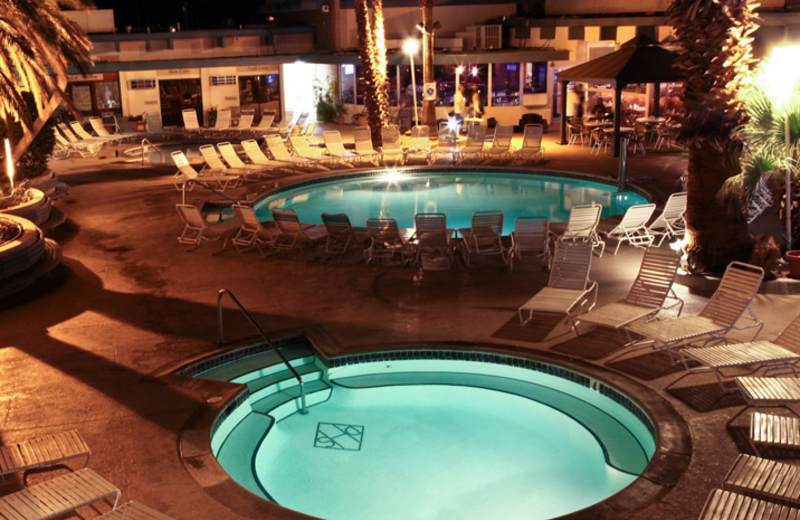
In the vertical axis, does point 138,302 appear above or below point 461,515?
above

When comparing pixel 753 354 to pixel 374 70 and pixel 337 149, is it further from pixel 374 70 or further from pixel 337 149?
pixel 374 70

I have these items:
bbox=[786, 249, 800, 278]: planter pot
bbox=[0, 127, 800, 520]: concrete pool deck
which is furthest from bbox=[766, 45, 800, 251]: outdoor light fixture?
bbox=[0, 127, 800, 520]: concrete pool deck

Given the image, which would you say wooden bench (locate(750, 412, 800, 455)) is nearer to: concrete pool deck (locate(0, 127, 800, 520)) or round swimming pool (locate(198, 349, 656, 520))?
concrete pool deck (locate(0, 127, 800, 520))

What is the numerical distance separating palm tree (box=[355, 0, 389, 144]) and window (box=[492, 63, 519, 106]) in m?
5.33

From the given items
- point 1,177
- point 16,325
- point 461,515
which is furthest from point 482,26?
point 461,515

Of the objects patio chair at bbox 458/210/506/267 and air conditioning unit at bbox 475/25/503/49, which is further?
air conditioning unit at bbox 475/25/503/49

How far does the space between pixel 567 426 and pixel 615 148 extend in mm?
14483

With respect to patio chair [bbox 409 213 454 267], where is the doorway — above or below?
above

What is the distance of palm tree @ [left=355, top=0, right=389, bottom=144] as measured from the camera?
22.3 meters

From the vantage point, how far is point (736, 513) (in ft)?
16.3

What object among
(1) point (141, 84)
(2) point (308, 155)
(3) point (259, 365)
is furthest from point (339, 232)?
(1) point (141, 84)

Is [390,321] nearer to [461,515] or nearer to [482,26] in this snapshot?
[461,515]

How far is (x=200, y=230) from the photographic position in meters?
13.0

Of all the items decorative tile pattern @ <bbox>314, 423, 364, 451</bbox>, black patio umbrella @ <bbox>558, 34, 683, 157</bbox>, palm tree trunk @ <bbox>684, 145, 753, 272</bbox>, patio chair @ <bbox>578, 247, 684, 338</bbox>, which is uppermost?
black patio umbrella @ <bbox>558, 34, 683, 157</bbox>
